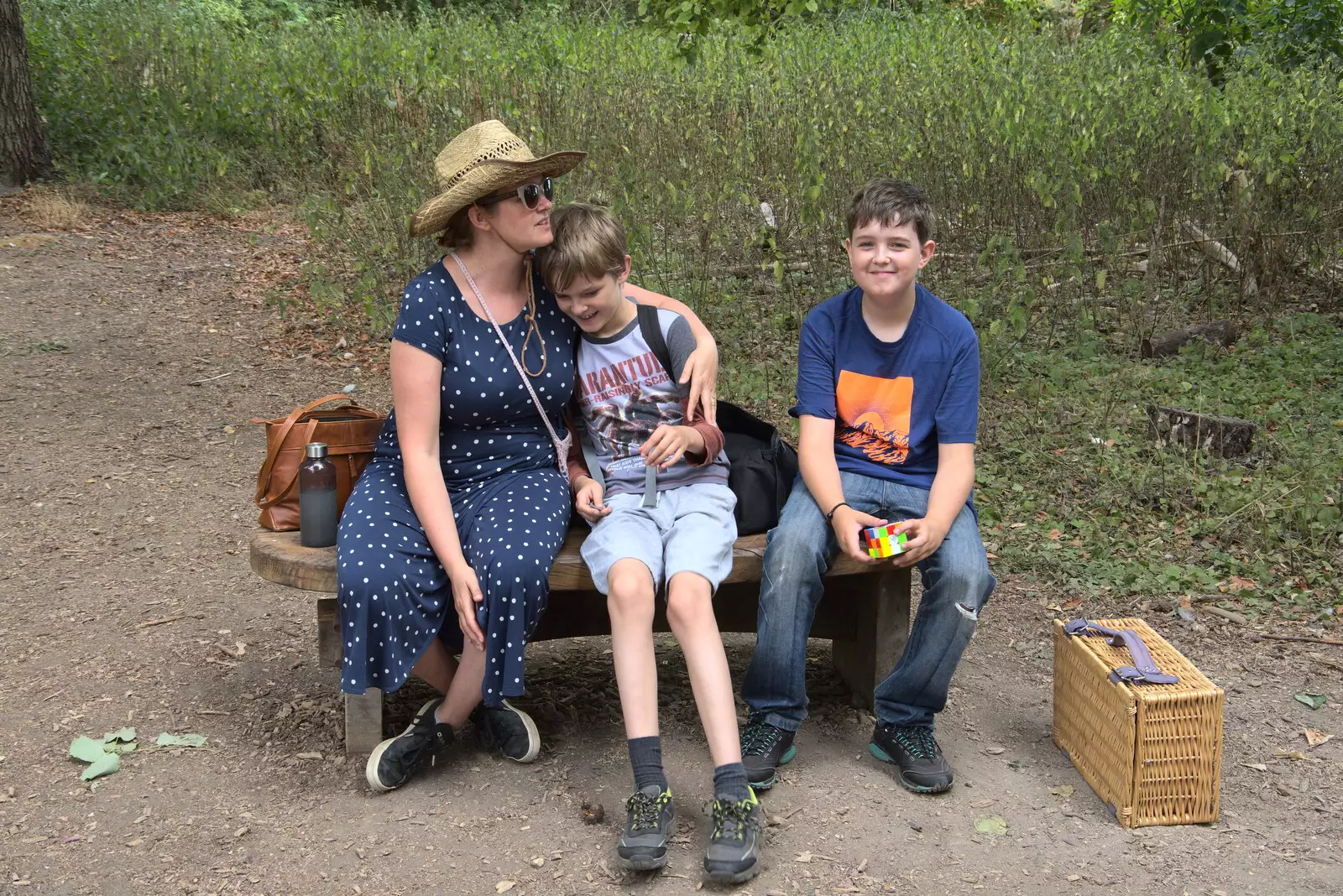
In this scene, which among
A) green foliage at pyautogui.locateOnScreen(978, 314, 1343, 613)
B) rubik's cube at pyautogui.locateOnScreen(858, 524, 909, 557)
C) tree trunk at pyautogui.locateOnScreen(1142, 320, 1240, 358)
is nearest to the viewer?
rubik's cube at pyautogui.locateOnScreen(858, 524, 909, 557)

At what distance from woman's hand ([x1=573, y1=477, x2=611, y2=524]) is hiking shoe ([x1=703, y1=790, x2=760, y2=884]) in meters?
0.82

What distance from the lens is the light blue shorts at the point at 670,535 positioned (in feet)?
9.95

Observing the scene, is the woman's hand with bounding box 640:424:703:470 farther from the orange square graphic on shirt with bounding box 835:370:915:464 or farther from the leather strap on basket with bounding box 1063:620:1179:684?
the leather strap on basket with bounding box 1063:620:1179:684

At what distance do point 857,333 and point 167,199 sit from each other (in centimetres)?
866

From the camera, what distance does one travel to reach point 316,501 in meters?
3.24

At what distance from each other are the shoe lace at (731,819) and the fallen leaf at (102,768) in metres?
1.64

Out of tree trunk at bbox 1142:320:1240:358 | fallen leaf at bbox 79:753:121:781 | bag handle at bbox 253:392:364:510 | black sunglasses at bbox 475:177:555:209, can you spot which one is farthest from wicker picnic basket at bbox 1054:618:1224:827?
tree trunk at bbox 1142:320:1240:358

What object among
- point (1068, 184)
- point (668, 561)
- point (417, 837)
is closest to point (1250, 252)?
point (1068, 184)

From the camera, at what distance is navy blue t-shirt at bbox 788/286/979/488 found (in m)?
3.30

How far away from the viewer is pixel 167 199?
1038 centimetres

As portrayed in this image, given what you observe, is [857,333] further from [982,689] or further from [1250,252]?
[1250,252]

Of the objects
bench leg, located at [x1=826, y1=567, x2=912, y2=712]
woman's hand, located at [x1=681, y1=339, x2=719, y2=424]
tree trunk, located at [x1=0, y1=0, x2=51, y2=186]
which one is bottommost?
bench leg, located at [x1=826, y1=567, x2=912, y2=712]

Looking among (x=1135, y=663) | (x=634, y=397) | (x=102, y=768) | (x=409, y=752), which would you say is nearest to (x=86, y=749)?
(x=102, y=768)

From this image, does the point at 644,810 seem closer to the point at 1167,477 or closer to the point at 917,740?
the point at 917,740
